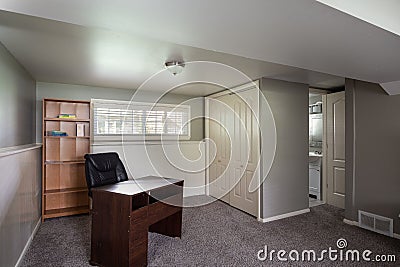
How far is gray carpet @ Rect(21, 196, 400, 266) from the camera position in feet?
8.51

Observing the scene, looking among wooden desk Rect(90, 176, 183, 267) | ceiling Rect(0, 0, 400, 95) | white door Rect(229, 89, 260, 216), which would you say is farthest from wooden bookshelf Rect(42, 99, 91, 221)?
white door Rect(229, 89, 260, 216)

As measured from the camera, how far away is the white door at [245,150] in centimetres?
391

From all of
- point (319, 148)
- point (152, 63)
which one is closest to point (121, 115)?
point (152, 63)

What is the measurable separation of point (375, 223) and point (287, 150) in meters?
1.47

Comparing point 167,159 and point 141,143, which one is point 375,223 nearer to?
Result: point 167,159

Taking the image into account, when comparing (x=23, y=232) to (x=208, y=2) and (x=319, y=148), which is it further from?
(x=319, y=148)

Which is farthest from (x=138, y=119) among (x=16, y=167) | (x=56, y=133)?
(x=16, y=167)

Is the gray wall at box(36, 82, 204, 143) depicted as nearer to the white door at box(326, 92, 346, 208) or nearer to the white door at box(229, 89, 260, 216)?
the white door at box(229, 89, 260, 216)

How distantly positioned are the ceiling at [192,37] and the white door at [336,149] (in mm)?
1474

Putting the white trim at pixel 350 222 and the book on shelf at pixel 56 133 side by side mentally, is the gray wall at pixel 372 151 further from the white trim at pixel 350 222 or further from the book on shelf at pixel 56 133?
the book on shelf at pixel 56 133

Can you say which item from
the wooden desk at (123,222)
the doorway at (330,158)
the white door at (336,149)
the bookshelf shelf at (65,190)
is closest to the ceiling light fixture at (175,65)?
the wooden desk at (123,222)

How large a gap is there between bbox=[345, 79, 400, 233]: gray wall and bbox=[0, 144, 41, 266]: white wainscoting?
408 cm

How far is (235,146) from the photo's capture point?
4.44 meters

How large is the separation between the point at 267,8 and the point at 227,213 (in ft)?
11.4
